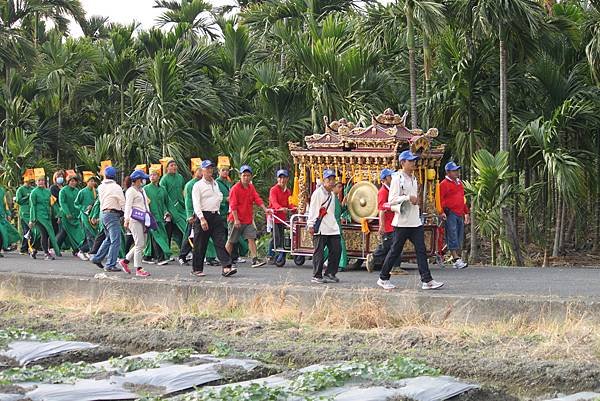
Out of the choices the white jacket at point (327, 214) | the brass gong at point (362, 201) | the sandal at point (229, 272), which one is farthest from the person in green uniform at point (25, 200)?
the white jacket at point (327, 214)

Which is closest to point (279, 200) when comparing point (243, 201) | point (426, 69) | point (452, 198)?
point (243, 201)

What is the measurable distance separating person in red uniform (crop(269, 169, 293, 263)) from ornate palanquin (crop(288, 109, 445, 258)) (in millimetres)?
1093

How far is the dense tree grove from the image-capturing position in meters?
18.2

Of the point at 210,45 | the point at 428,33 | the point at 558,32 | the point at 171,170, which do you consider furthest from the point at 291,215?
the point at 210,45

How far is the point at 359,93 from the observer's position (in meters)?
20.2

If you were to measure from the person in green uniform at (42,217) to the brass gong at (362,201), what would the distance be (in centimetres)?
656

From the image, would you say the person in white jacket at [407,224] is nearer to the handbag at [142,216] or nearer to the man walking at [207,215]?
the man walking at [207,215]

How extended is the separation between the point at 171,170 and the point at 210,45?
8662mm

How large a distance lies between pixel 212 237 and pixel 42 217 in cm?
569

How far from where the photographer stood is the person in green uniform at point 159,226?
55.7 ft

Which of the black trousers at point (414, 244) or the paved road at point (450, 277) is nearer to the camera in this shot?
the black trousers at point (414, 244)

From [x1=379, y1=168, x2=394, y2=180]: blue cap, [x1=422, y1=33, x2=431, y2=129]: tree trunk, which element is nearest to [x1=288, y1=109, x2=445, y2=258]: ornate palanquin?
[x1=379, y1=168, x2=394, y2=180]: blue cap

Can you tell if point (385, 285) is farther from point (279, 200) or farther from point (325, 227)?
point (279, 200)

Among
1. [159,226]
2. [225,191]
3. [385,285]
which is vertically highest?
[225,191]
